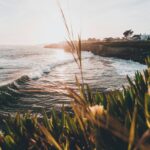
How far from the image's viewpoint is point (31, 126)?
10.9 ft

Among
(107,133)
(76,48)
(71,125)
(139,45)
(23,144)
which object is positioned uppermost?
(76,48)

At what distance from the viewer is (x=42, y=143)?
271cm

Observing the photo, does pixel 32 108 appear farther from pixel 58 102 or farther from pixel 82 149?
pixel 82 149

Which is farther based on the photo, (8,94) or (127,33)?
(127,33)

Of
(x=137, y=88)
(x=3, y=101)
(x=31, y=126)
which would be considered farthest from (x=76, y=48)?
(x=3, y=101)

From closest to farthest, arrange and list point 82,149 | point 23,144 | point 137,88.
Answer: point 82,149 < point 23,144 < point 137,88

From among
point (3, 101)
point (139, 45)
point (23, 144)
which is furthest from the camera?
point (139, 45)

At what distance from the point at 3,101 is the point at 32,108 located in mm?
2619

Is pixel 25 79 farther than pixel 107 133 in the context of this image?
Yes

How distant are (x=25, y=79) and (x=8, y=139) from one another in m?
19.3

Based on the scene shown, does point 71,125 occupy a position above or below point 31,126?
above

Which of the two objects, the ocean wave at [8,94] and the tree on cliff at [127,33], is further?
the tree on cliff at [127,33]

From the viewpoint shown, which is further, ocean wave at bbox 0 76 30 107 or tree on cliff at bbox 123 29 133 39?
tree on cliff at bbox 123 29 133 39

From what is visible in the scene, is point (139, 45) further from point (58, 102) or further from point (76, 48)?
Result: point (76, 48)
